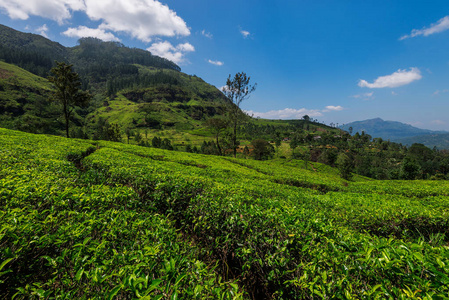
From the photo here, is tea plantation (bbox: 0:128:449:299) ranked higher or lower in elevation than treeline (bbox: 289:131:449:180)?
higher

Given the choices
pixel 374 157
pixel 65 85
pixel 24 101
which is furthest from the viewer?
pixel 24 101

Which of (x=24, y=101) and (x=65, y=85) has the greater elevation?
(x=24, y=101)

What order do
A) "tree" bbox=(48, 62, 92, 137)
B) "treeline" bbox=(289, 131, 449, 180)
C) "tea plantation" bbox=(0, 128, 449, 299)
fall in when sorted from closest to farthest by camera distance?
1. "tea plantation" bbox=(0, 128, 449, 299)
2. "tree" bbox=(48, 62, 92, 137)
3. "treeline" bbox=(289, 131, 449, 180)

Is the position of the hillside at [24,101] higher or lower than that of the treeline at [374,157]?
higher

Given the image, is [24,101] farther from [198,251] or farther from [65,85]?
[198,251]

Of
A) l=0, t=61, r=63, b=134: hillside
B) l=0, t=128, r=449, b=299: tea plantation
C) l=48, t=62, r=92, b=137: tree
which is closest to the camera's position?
l=0, t=128, r=449, b=299: tea plantation

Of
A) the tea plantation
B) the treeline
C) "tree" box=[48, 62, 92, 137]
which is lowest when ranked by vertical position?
the treeline

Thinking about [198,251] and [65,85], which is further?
[65,85]

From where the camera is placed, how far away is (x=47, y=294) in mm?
2137

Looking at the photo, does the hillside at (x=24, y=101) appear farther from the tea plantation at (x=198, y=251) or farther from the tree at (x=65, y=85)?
the tea plantation at (x=198, y=251)

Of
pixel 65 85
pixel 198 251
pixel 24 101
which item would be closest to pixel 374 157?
pixel 198 251

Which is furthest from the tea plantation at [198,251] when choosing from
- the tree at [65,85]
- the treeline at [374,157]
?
the treeline at [374,157]

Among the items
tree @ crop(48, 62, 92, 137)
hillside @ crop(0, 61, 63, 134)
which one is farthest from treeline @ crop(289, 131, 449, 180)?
hillside @ crop(0, 61, 63, 134)

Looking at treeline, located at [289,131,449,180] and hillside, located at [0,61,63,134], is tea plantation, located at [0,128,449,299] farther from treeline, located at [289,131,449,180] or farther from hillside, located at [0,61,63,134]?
hillside, located at [0,61,63,134]
